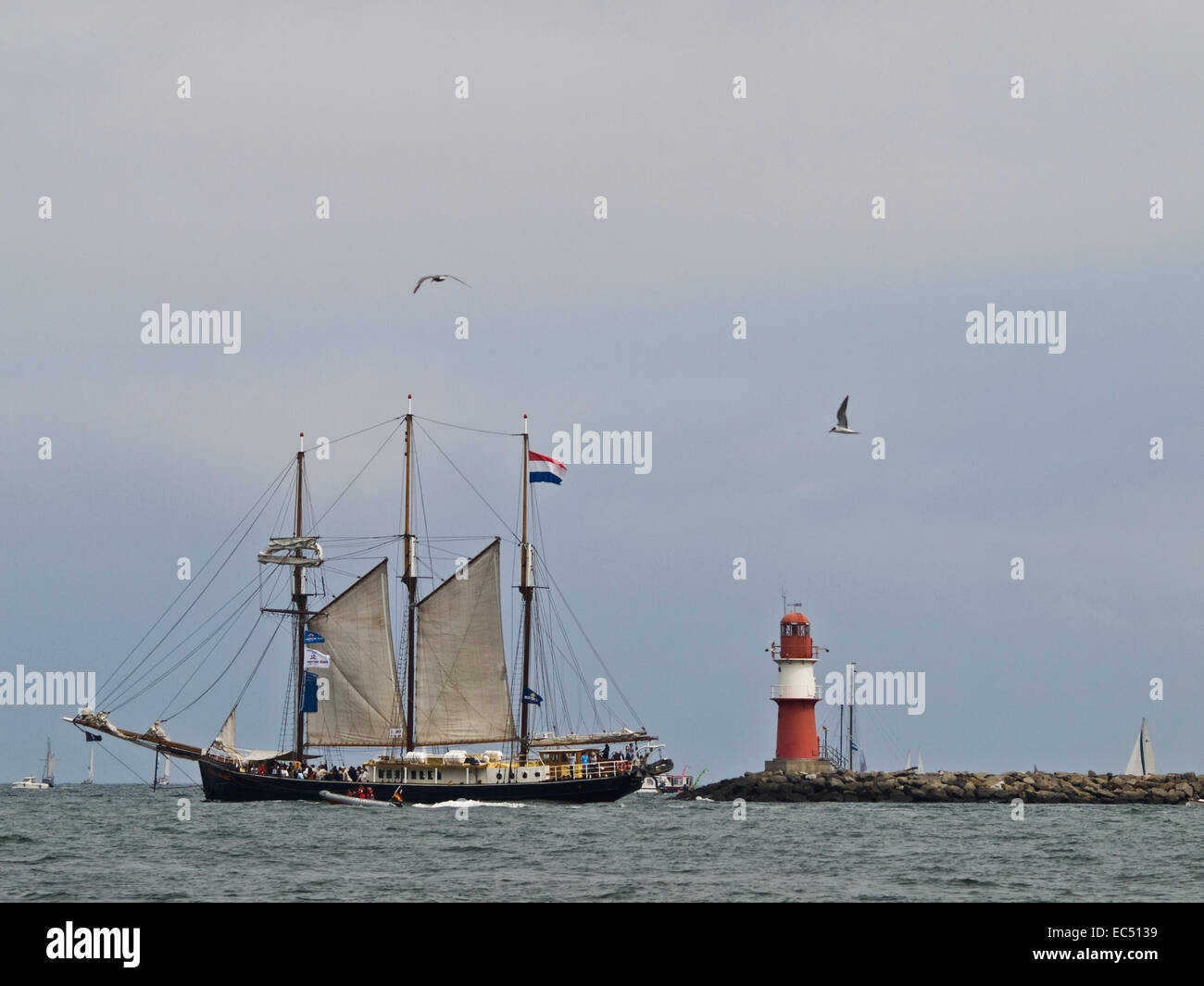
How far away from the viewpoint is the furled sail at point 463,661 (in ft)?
298

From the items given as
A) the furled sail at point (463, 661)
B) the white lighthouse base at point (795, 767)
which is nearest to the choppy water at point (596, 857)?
the furled sail at point (463, 661)

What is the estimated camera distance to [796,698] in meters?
95.4

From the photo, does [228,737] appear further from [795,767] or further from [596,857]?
[596,857]

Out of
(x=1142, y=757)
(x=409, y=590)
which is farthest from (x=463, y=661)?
(x=1142, y=757)

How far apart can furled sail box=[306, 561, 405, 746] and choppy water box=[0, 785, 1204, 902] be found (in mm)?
11733

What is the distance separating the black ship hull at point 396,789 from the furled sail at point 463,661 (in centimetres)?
371

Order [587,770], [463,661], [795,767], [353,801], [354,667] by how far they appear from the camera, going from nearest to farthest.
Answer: [353,801], [354,667], [463,661], [587,770], [795,767]

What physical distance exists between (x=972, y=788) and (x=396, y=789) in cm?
3682

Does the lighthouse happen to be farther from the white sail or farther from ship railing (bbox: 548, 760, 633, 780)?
the white sail

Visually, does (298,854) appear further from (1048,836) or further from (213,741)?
(213,741)

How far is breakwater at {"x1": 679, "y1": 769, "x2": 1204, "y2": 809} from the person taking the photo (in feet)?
319

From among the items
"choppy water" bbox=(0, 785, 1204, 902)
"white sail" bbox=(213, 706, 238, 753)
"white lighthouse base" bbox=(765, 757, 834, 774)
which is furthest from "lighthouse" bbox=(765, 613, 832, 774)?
"white sail" bbox=(213, 706, 238, 753)

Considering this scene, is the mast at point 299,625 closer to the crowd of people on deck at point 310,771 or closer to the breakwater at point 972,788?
the crowd of people on deck at point 310,771

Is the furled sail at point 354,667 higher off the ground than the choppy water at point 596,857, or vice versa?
the furled sail at point 354,667
